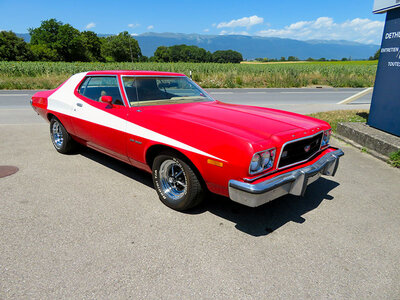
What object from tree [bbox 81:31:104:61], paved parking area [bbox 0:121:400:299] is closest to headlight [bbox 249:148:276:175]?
paved parking area [bbox 0:121:400:299]

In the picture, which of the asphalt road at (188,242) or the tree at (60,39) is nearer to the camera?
the asphalt road at (188,242)

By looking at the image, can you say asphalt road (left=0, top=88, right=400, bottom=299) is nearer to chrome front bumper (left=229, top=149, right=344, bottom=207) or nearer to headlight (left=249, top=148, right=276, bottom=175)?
chrome front bumper (left=229, top=149, right=344, bottom=207)

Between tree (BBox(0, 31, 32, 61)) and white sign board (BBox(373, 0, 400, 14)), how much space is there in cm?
7171

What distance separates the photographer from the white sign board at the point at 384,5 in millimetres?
5603

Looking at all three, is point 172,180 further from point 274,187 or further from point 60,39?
point 60,39

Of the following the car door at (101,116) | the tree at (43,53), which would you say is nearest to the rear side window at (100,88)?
the car door at (101,116)

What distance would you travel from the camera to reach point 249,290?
6.80 feet

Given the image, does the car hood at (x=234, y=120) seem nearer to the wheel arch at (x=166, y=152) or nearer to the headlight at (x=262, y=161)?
the headlight at (x=262, y=161)

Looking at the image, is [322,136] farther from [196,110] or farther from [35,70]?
[35,70]

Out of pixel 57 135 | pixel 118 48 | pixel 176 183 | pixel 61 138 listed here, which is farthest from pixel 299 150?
pixel 118 48

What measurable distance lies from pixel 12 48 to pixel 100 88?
237ft

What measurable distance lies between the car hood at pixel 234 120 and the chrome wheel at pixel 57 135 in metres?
2.52

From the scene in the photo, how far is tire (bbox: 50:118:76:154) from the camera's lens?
484cm

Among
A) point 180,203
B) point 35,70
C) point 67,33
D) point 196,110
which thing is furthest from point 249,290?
point 67,33
